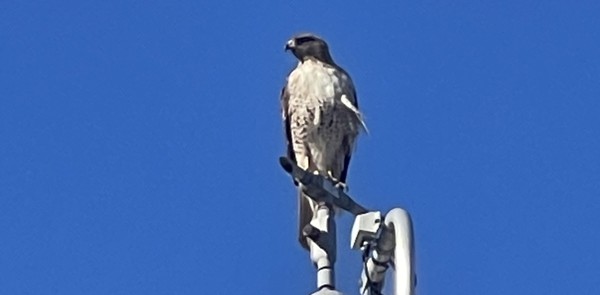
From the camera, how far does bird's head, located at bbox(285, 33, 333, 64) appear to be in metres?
11.1

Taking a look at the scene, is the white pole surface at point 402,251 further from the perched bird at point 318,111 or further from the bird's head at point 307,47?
the bird's head at point 307,47

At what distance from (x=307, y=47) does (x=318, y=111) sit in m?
1.14

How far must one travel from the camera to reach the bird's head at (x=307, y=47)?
36.4 feet

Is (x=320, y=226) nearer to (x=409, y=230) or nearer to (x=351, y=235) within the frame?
(x=351, y=235)

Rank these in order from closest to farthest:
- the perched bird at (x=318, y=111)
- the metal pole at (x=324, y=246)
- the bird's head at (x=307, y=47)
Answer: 1. the metal pole at (x=324, y=246)
2. the perched bird at (x=318, y=111)
3. the bird's head at (x=307, y=47)

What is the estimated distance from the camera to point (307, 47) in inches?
436

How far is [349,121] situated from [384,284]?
4049mm

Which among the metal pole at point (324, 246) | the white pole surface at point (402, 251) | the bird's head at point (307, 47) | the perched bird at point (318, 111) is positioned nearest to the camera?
the white pole surface at point (402, 251)

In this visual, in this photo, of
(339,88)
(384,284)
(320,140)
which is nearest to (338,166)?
(320,140)

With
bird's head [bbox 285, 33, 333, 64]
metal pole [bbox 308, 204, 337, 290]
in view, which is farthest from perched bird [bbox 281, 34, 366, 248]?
metal pole [bbox 308, 204, 337, 290]

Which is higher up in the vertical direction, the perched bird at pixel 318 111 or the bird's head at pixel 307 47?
the bird's head at pixel 307 47

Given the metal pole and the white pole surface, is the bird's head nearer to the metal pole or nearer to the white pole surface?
the metal pole

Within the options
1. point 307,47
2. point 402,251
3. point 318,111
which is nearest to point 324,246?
point 402,251

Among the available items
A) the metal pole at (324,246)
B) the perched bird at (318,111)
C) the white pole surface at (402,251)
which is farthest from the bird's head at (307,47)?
the white pole surface at (402,251)
